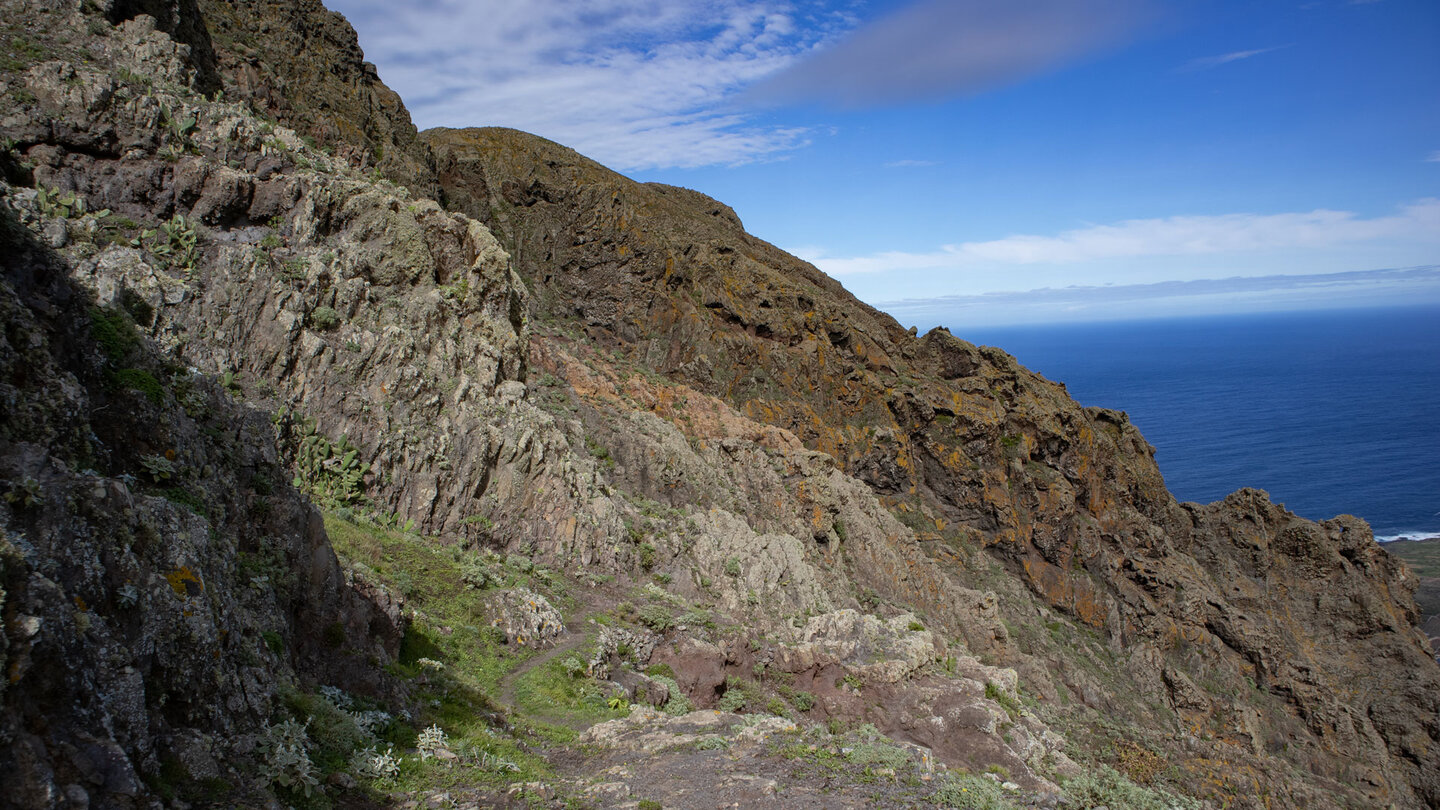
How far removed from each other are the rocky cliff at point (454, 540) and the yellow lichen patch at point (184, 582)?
5cm

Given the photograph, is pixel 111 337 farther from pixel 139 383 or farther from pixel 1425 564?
pixel 1425 564

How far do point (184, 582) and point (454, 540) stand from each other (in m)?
9.45

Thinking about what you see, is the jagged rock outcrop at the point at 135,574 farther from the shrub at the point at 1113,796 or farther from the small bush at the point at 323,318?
the shrub at the point at 1113,796

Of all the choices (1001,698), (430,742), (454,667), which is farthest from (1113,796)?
(454,667)

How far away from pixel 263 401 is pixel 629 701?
9104mm

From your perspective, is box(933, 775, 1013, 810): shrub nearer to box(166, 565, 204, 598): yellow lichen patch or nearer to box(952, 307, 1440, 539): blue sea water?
box(166, 565, 204, 598): yellow lichen patch

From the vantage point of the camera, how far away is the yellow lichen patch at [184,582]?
19.8 feet

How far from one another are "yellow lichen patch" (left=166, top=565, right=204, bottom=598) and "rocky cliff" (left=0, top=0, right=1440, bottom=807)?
5 cm

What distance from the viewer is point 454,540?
50.7ft

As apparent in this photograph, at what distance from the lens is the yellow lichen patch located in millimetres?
6043

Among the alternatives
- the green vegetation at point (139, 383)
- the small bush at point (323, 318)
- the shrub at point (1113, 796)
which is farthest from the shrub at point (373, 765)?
the small bush at point (323, 318)

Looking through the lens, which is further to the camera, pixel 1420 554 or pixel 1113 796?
pixel 1420 554

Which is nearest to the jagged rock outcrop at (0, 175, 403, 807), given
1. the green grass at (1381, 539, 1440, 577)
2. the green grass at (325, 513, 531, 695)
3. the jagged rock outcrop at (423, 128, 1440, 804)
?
the green grass at (325, 513, 531, 695)

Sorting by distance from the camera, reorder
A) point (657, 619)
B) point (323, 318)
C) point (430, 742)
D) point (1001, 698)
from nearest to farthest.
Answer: point (430, 742)
point (323, 318)
point (657, 619)
point (1001, 698)
